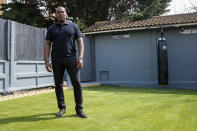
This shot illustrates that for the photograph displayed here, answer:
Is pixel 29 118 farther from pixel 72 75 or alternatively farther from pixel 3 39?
pixel 3 39

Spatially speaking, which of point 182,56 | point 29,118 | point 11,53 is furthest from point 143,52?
point 29,118

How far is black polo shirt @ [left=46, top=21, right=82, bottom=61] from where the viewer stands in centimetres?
329

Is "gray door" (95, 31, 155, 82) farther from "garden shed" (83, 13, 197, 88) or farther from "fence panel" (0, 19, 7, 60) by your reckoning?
"fence panel" (0, 19, 7, 60)

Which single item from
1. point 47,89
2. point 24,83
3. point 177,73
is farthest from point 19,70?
point 177,73

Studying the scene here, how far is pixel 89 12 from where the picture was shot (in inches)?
677

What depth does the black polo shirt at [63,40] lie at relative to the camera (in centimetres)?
329

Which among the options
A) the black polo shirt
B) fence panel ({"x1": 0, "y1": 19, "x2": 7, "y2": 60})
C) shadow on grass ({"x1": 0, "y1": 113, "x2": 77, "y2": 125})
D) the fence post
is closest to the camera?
shadow on grass ({"x1": 0, "y1": 113, "x2": 77, "y2": 125})

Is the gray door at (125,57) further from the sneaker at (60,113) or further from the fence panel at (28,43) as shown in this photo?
the sneaker at (60,113)

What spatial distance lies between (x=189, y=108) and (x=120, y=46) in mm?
5894

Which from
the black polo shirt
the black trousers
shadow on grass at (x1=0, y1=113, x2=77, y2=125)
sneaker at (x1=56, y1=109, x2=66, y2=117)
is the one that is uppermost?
the black polo shirt

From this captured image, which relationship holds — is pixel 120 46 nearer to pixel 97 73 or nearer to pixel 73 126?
pixel 97 73

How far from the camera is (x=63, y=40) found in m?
3.29

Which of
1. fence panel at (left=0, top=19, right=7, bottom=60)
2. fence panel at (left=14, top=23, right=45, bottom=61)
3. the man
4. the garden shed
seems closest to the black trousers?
the man

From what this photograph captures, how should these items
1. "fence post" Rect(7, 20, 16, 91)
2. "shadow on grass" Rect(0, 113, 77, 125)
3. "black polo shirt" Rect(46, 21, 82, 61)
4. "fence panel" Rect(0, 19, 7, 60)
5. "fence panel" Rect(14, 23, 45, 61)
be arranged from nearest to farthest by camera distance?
1. "shadow on grass" Rect(0, 113, 77, 125)
2. "black polo shirt" Rect(46, 21, 82, 61)
3. "fence panel" Rect(0, 19, 7, 60)
4. "fence post" Rect(7, 20, 16, 91)
5. "fence panel" Rect(14, 23, 45, 61)
